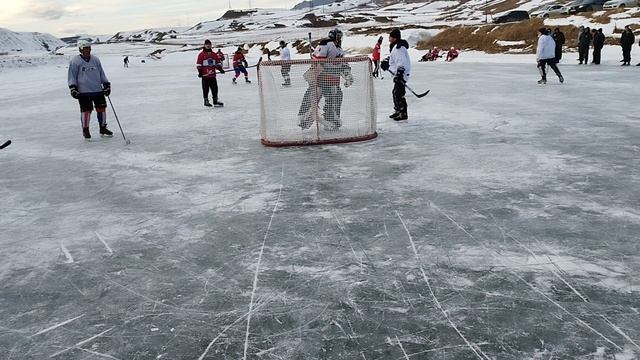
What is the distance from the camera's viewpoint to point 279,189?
512cm

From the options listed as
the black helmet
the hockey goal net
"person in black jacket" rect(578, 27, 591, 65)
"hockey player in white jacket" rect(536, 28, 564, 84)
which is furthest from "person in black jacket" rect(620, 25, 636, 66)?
the hockey goal net

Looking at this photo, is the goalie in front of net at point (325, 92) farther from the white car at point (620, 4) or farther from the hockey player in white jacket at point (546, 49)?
the white car at point (620, 4)

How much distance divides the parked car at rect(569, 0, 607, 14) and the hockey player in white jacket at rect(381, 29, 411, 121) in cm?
3406

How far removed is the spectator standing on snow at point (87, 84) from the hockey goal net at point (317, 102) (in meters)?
2.83

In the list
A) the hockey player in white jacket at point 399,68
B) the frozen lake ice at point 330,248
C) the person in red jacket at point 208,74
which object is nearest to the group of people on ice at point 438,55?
the person in red jacket at point 208,74

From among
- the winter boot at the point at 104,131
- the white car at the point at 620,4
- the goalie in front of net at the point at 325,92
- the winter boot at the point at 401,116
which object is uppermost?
the white car at the point at 620,4

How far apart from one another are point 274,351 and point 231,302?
1.81 ft

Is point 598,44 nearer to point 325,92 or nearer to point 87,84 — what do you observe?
point 325,92

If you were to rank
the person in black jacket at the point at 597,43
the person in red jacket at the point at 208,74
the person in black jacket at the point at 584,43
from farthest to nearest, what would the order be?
the person in black jacket at the point at 584,43, the person in black jacket at the point at 597,43, the person in red jacket at the point at 208,74

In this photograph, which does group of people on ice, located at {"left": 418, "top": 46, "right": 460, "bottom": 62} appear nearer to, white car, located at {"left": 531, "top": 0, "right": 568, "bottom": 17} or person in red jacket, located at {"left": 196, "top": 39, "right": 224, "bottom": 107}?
white car, located at {"left": 531, "top": 0, "right": 568, "bottom": 17}

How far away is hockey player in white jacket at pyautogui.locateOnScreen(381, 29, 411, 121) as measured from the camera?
855 cm

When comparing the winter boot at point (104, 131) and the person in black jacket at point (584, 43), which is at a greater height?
the person in black jacket at point (584, 43)

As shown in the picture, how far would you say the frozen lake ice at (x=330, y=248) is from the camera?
255 centimetres

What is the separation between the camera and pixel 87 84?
27.3 ft
